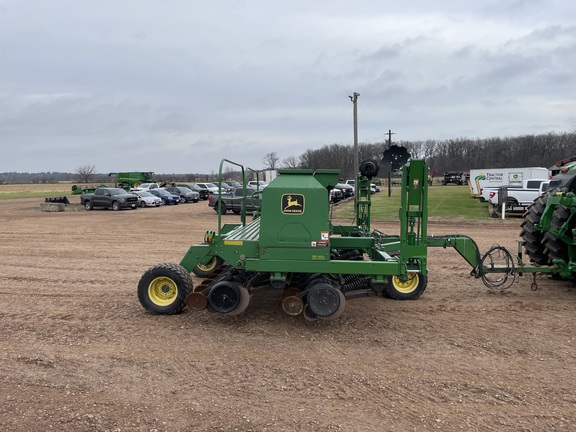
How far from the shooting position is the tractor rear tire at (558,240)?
23.2 ft

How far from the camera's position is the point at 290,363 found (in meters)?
4.71

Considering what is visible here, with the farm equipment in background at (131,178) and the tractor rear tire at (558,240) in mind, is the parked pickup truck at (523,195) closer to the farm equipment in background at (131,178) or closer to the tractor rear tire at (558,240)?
the tractor rear tire at (558,240)

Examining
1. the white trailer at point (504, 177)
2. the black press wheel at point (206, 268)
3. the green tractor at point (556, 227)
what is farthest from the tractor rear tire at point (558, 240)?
the white trailer at point (504, 177)

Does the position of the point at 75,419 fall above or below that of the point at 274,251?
below

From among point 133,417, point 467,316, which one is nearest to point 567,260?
point 467,316

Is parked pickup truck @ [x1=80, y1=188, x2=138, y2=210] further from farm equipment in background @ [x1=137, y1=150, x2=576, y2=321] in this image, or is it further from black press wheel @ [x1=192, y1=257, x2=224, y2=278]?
farm equipment in background @ [x1=137, y1=150, x2=576, y2=321]

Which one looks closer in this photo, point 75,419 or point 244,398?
point 75,419

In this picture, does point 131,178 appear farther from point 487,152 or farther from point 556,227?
point 487,152

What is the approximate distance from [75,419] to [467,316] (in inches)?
191

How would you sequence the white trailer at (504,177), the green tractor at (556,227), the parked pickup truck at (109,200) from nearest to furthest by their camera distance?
the green tractor at (556,227) < the parked pickup truck at (109,200) < the white trailer at (504,177)

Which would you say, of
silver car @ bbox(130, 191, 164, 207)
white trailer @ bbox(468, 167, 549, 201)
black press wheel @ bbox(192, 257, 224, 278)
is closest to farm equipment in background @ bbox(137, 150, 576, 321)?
black press wheel @ bbox(192, 257, 224, 278)

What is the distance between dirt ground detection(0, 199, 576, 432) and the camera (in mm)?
3703

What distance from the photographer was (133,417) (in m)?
3.70

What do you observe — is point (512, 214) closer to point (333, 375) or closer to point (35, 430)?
point (333, 375)
